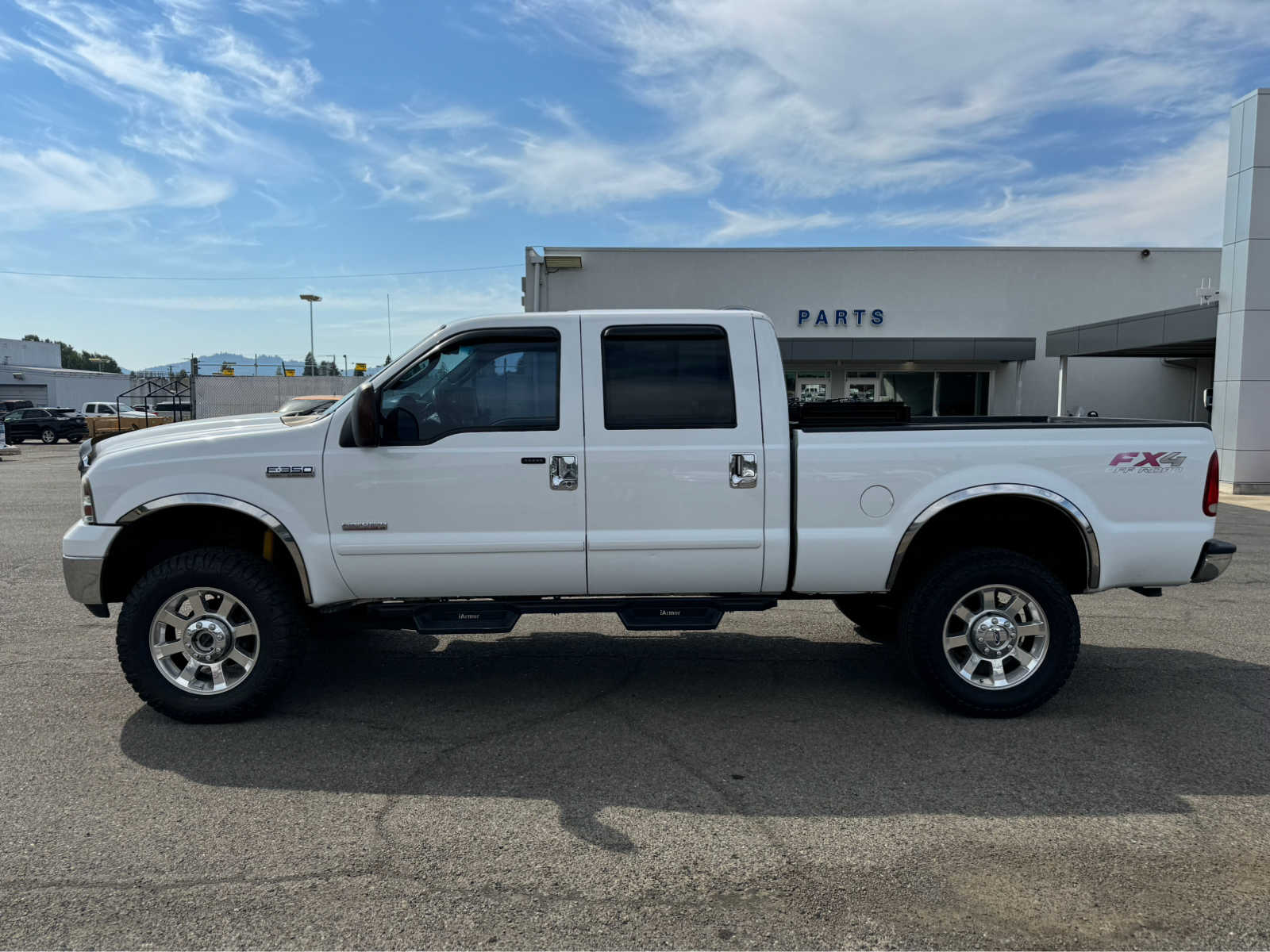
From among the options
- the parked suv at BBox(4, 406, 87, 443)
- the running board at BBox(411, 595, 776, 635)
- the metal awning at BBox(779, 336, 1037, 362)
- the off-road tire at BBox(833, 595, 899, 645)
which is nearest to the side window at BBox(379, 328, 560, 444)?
the running board at BBox(411, 595, 776, 635)

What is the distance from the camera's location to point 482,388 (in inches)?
183

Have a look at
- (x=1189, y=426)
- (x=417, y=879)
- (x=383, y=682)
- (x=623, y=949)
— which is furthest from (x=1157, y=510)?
(x=383, y=682)

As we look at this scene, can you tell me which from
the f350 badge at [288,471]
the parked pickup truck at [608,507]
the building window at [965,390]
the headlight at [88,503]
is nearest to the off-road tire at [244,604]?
the parked pickup truck at [608,507]

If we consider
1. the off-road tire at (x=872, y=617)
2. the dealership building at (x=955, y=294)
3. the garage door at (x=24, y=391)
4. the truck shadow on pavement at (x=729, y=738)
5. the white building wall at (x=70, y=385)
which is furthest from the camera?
the garage door at (x=24, y=391)

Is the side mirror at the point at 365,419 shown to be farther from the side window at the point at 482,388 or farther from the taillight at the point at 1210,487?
the taillight at the point at 1210,487

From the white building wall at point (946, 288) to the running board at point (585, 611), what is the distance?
2159 centimetres

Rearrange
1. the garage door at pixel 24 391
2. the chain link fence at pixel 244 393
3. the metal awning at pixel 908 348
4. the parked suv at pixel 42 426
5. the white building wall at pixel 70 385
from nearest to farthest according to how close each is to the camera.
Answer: the metal awning at pixel 908 348 < the chain link fence at pixel 244 393 < the parked suv at pixel 42 426 < the white building wall at pixel 70 385 < the garage door at pixel 24 391

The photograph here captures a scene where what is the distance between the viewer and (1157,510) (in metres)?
4.70

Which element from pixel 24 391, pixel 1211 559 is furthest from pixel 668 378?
pixel 24 391

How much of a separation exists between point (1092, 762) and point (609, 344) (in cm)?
310

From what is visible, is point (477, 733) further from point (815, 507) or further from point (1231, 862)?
point (1231, 862)

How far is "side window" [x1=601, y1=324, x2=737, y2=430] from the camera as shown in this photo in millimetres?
4641

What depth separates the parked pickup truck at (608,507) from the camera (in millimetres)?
4543

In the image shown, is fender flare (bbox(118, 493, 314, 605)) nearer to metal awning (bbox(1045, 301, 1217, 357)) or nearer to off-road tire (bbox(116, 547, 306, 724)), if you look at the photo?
off-road tire (bbox(116, 547, 306, 724))
